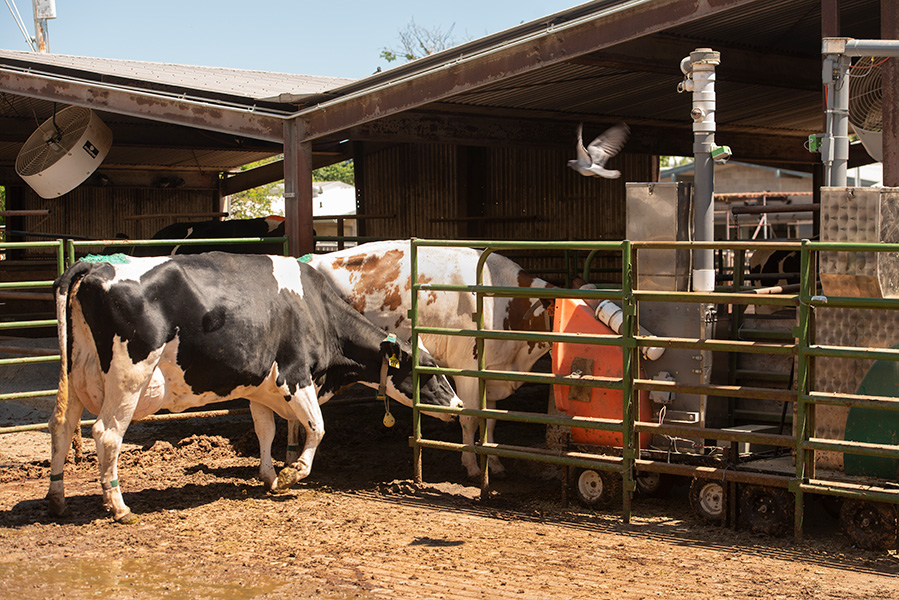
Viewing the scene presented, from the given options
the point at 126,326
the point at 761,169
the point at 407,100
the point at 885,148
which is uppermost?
the point at 761,169

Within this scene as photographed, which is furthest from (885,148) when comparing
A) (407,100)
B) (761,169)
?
(761,169)

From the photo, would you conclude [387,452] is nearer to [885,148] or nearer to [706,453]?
[706,453]

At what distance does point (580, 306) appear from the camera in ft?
22.0

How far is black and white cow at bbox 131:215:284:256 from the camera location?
37.1 ft

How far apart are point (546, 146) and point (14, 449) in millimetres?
6821

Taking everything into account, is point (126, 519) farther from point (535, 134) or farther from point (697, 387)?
point (535, 134)

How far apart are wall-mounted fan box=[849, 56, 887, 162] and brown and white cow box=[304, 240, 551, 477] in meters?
2.80

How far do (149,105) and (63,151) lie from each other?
216 cm

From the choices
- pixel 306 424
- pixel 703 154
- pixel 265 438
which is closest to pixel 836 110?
pixel 703 154

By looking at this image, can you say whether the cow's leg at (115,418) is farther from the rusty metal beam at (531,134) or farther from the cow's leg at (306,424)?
the rusty metal beam at (531,134)

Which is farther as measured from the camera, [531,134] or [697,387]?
[531,134]

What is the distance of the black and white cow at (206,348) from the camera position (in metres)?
6.16

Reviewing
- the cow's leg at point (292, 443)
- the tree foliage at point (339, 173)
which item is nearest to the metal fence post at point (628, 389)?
the cow's leg at point (292, 443)

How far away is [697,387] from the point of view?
5.82 m
